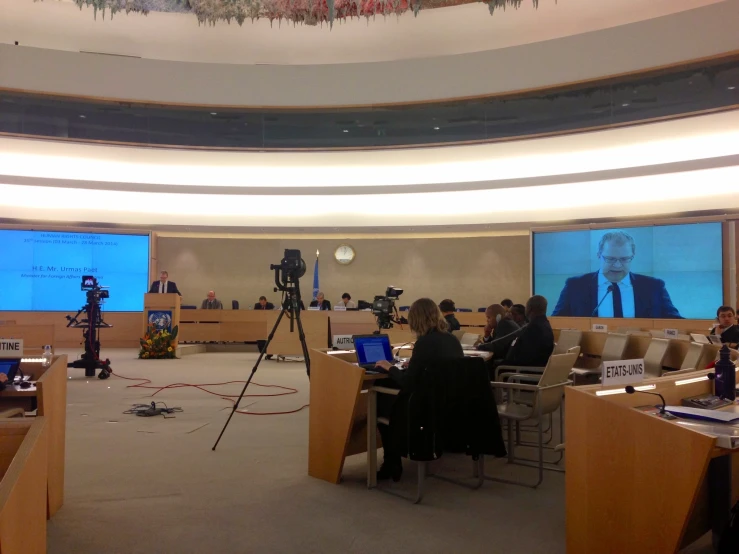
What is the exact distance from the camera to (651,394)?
2.73 meters

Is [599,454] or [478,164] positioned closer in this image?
[599,454]

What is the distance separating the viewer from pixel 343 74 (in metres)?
11.2

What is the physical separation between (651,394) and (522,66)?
873 centimetres

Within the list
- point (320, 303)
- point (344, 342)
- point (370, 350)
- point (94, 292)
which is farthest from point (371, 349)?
point (320, 303)

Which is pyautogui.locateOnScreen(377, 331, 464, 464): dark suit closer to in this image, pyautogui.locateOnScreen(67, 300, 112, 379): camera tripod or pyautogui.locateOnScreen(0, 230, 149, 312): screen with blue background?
pyautogui.locateOnScreen(67, 300, 112, 379): camera tripod

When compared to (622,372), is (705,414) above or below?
below

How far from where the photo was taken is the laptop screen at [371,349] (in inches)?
161

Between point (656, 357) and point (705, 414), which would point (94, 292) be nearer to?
point (656, 357)

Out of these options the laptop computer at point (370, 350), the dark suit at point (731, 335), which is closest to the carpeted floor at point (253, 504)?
the laptop computer at point (370, 350)

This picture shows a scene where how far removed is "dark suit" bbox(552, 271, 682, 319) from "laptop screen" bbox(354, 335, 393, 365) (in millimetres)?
8046

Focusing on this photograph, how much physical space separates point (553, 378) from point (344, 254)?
10.1 m

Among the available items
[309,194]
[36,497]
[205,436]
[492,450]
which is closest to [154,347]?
[309,194]

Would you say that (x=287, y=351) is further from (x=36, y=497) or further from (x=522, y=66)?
(x=36, y=497)

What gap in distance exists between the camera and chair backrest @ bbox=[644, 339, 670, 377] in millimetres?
5188
